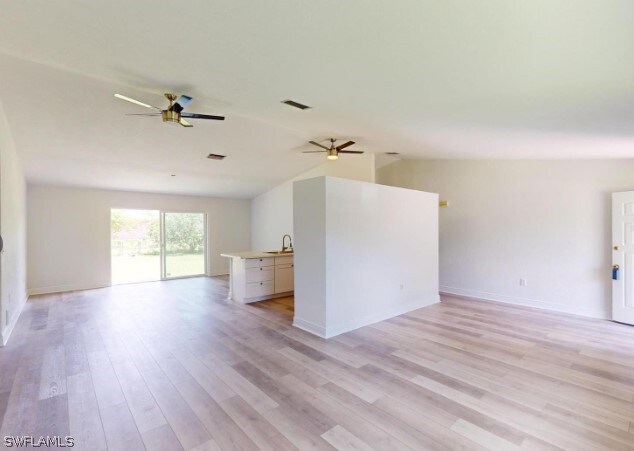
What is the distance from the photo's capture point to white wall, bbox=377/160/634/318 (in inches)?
189

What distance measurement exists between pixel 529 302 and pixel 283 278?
4460 millimetres

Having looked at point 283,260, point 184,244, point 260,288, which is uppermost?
point 184,244

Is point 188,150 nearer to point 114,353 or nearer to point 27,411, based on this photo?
point 114,353

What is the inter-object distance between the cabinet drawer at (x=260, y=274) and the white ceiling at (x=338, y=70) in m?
2.51

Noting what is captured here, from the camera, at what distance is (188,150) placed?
5.61m

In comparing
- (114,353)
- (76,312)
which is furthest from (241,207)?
(114,353)

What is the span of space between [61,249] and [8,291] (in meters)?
3.18

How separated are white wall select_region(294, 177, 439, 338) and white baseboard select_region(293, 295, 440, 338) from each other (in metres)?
0.01

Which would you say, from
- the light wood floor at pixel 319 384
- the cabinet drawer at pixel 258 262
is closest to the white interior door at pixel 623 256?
the light wood floor at pixel 319 384

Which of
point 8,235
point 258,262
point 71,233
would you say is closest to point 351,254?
point 258,262

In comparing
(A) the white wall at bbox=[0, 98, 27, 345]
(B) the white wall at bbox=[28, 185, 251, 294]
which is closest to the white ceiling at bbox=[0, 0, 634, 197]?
(A) the white wall at bbox=[0, 98, 27, 345]

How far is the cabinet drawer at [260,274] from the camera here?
18.9ft

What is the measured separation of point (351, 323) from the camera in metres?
4.24

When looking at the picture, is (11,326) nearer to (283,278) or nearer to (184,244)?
(283,278)
